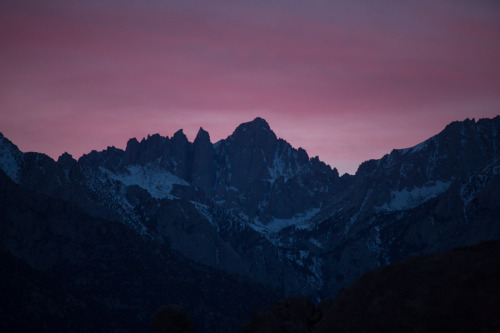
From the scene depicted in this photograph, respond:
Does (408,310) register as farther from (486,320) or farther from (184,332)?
(184,332)

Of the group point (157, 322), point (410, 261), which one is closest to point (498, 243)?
point (410, 261)

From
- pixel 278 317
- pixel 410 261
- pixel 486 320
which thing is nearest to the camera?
pixel 486 320

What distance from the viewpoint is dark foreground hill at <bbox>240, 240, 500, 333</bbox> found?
2759 cm

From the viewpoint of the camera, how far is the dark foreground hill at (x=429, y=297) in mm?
27594

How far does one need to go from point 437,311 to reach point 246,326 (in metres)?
29.2

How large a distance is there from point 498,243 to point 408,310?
4.60m

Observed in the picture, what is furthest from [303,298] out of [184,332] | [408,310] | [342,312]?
[408,310]

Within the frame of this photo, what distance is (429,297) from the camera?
29.3 metres

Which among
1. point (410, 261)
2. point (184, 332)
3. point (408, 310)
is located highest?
point (410, 261)

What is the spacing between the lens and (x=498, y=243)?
29938 mm

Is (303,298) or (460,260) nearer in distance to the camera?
(460,260)

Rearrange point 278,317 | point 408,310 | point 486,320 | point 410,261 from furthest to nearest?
point 278,317 → point 410,261 → point 408,310 → point 486,320

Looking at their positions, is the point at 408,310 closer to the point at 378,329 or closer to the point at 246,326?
the point at 378,329

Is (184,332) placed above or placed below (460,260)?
below
